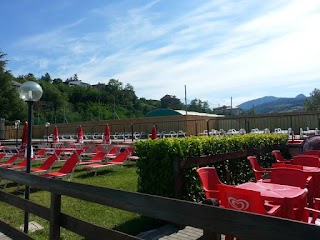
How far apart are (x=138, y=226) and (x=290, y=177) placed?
2.33 meters

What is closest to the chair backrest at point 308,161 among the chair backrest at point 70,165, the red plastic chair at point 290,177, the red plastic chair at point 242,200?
the red plastic chair at point 290,177

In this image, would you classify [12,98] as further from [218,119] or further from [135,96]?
[135,96]

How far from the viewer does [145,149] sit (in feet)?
17.9

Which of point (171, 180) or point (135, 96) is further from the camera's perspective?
point (135, 96)

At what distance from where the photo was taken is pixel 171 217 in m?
1.97

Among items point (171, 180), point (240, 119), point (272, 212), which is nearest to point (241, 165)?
point (171, 180)

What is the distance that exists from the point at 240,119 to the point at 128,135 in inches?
343

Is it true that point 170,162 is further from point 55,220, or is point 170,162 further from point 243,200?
point 55,220

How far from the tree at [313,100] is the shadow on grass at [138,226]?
5521 centimetres

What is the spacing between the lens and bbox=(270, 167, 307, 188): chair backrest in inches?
176

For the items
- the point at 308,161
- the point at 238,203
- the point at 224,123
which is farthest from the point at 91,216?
the point at 224,123

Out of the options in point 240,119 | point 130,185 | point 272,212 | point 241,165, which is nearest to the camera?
point 272,212

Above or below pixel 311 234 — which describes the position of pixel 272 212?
below

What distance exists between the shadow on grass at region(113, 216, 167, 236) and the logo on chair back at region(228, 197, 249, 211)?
2.00 meters
